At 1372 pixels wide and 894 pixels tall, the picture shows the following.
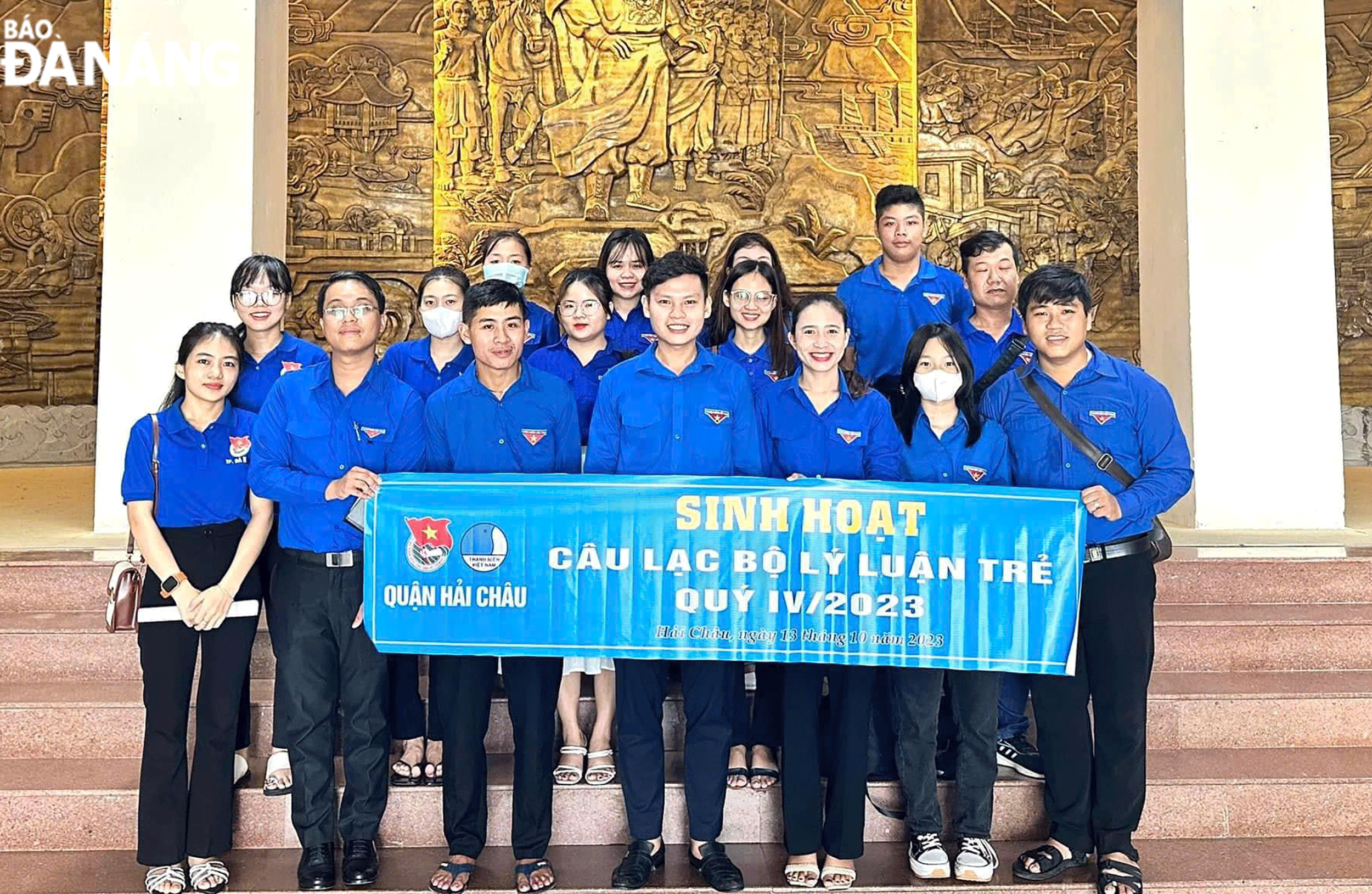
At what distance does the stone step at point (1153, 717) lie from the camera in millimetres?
4406

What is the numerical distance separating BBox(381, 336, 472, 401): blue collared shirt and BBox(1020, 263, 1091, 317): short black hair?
2098 mm

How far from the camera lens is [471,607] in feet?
12.2

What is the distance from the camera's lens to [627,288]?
4836 millimetres

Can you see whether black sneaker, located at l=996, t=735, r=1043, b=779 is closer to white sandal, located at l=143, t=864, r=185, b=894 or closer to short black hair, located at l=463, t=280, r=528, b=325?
short black hair, located at l=463, t=280, r=528, b=325

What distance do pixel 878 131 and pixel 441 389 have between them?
28.2 feet

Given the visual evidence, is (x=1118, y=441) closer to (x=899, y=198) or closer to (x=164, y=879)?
(x=899, y=198)

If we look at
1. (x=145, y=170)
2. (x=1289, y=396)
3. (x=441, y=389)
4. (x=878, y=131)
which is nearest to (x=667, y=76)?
(x=878, y=131)

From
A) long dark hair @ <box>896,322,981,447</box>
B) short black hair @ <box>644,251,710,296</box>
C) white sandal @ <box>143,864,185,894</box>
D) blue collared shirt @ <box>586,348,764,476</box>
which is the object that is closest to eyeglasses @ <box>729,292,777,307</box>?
short black hair @ <box>644,251,710,296</box>

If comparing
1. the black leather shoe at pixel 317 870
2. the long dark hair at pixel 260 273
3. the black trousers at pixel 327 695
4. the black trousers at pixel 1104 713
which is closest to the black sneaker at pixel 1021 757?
the black trousers at pixel 1104 713

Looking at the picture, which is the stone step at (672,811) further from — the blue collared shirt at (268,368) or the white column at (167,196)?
the white column at (167,196)

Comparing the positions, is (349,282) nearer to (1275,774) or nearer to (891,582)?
(891,582)

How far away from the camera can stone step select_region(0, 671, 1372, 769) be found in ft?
14.5

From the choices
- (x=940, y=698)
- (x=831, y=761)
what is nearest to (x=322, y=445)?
(x=831, y=761)

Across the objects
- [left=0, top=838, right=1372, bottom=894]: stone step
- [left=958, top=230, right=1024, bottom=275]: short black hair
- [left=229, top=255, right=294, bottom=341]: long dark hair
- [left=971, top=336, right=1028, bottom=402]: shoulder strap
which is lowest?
[left=0, top=838, right=1372, bottom=894]: stone step
